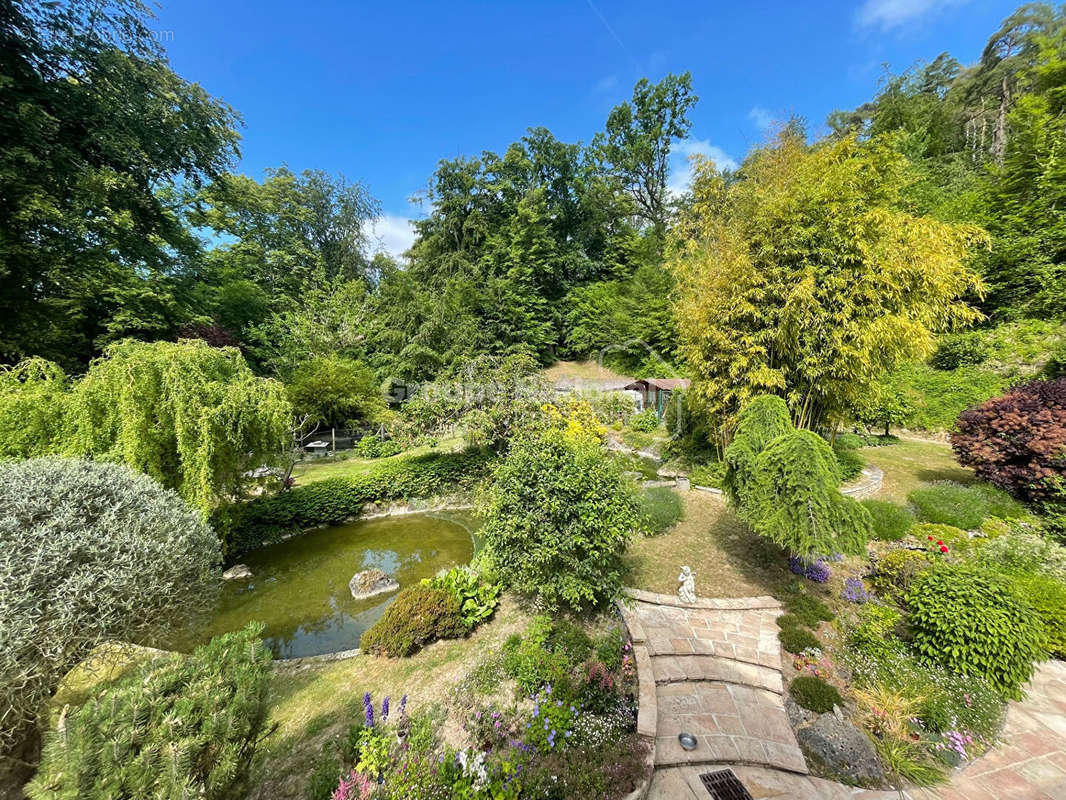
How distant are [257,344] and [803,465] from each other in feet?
83.3

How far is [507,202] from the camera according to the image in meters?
26.5

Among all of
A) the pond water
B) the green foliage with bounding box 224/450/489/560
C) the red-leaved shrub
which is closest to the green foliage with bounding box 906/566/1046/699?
the red-leaved shrub

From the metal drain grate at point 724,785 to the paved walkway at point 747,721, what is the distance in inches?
2.0

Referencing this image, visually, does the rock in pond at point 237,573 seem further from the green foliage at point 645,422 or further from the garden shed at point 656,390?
the garden shed at point 656,390

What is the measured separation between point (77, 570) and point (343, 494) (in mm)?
7486

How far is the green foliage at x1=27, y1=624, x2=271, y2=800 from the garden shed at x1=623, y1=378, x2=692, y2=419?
15.9 m

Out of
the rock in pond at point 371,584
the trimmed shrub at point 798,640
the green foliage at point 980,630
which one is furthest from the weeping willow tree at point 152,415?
the green foliage at point 980,630

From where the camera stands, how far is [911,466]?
9.30 metres

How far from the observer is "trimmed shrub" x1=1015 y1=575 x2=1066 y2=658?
3.93m

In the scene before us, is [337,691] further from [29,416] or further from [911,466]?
[911,466]

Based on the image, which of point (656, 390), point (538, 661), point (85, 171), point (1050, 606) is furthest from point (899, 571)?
point (85, 171)

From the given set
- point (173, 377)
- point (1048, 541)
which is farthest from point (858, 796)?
point (173, 377)

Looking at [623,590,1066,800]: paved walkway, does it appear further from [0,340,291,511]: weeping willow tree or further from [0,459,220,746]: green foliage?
[0,340,291,511]: weeping willow tree

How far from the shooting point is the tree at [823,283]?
6871mm
